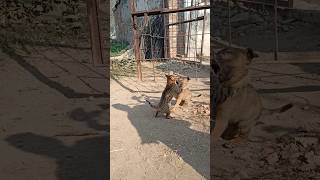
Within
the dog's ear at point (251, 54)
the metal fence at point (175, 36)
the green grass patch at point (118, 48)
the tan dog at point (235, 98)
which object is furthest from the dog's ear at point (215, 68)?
the green grass patch at point (118, 48)

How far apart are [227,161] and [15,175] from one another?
878 millimetres

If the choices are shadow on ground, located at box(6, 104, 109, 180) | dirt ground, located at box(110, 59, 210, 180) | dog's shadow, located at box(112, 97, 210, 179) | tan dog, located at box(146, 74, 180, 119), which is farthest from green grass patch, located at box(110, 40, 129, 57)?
shadow on ground, located at box(6, 104, 109, 180)

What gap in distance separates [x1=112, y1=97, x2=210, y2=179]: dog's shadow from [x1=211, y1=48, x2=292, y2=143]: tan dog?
1722 mm

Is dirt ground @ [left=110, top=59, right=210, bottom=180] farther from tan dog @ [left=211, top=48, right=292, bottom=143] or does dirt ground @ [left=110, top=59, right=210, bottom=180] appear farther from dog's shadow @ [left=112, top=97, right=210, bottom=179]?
tan dog @ [left=211, top=48, right=292, bottom=143]

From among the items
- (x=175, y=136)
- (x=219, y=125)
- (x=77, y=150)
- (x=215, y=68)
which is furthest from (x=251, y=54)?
(x=175, y=136)

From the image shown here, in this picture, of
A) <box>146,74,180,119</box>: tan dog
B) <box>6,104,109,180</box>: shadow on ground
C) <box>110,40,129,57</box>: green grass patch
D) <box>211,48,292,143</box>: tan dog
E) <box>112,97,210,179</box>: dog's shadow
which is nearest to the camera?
<box>211,48,292,143</box>: tan dog

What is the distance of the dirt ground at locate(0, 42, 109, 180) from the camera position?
1.71 m

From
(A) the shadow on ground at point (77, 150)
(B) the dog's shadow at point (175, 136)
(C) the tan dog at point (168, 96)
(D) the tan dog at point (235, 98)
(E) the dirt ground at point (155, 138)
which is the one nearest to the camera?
(D) the tan dog at point (235, 98)

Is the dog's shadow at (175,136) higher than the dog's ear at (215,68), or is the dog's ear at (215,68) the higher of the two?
the dog's ear at (215,68)

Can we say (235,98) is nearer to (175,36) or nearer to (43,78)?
(43,78)

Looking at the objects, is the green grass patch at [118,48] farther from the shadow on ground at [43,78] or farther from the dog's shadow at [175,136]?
the shadow on ground at [43,78]

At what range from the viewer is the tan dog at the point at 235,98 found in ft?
5.41

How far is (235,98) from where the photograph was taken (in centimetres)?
169

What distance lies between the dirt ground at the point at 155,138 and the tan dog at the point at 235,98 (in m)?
1.76
